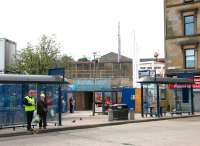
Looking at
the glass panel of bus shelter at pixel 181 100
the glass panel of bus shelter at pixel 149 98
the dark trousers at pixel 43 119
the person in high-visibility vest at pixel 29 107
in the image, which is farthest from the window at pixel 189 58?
the person in high-visibility vest at pixel 29 107

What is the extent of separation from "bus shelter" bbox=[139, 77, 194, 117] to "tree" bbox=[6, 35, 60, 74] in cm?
2140

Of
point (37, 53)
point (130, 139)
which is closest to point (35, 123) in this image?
point (130, 139)

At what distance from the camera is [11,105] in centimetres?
2367

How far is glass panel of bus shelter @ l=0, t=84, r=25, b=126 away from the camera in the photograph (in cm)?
2331

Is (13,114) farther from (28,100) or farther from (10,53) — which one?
(10,53)

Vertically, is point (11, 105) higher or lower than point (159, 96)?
lower

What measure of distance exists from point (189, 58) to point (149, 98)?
1183 cm

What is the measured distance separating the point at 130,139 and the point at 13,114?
6.72 meters

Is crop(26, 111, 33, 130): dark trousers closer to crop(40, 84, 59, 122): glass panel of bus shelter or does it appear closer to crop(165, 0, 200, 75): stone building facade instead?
crop(40, 84, 59, 122): glass panel of bus shelter

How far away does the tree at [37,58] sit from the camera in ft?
189

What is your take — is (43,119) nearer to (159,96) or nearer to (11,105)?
(11,105)

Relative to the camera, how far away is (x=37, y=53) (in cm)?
5938

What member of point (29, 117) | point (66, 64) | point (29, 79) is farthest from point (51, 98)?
point (66, 64)

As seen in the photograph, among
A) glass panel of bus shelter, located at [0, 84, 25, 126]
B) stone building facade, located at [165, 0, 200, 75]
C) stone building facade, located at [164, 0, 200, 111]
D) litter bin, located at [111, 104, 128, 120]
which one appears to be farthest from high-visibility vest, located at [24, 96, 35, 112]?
stone building facade, located at [165, 0, 200, 75]
